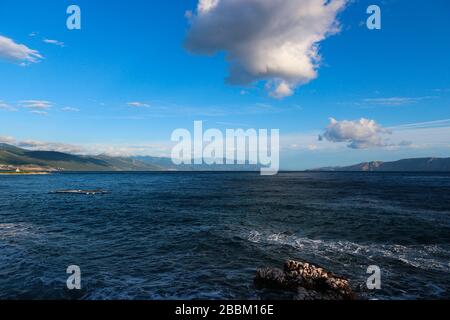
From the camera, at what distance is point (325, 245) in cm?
3631

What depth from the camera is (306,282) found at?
2259 centimetres

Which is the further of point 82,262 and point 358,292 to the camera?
point 82,262

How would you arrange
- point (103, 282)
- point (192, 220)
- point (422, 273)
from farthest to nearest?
1. point (192, 220)
2. point (422, 273)
3. point (103, 282)

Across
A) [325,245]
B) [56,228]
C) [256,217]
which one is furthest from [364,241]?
[56,228]

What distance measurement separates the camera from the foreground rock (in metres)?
21.1

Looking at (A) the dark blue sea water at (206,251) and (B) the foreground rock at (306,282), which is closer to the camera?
(B) the foreground rock at (306,282)

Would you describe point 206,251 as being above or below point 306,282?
below

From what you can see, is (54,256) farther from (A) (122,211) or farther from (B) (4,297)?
(A) (122,211)

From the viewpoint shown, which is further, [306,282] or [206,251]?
[206,251]

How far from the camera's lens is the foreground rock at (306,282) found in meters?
21.1

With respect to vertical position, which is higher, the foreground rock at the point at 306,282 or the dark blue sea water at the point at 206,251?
the foreground rock at the point at 306,282

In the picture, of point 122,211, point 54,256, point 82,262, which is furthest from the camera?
point 122,211
